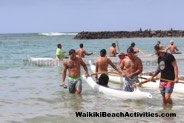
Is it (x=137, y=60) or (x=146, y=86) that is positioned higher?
(x=137, y=60)

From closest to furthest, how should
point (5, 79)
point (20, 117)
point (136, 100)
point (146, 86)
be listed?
point (20, 117) < point (136, 100) < point (146, 86) < point (5, 79)

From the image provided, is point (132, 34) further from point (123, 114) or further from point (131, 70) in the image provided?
point (123, 114)

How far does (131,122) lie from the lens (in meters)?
8.94

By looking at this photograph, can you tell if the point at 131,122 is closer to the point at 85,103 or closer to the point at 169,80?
the point at 169,80

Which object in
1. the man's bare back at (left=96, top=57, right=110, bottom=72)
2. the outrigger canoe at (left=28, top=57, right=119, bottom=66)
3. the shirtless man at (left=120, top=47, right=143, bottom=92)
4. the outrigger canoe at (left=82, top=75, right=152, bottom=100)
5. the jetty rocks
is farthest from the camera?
the jetty rocks

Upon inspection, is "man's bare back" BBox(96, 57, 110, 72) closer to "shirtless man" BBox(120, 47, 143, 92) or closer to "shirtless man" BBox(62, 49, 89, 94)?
"shirtless man" BBox(62, 49, 89, 94)

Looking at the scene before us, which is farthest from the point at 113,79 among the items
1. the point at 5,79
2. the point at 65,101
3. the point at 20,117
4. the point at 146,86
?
the point at 20,117

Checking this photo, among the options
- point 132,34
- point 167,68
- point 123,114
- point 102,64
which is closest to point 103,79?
point 102,64

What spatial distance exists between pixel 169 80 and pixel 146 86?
484cm

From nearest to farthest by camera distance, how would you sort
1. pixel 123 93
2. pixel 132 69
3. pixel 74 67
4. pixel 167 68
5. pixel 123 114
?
pixel 167 68 < pixel 123 114 < pixel 132 69 < pixel 123 93 < pixel 74 67

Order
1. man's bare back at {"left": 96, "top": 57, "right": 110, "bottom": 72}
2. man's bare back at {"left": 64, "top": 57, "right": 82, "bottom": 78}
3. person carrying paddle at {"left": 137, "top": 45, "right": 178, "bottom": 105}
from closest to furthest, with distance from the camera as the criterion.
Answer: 1. person carrying paddle at {"left": 137, "top": 45, "right": 178, "bottom": 105}
2. man's bare back at {"left": 64, "top": 57, "right": 82, "bottom": 78}
3. man's bare back at {"left": 96, "top": 57, "right": 110, "bottom": 72}

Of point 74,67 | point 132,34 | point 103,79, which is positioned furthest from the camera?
point 132,34

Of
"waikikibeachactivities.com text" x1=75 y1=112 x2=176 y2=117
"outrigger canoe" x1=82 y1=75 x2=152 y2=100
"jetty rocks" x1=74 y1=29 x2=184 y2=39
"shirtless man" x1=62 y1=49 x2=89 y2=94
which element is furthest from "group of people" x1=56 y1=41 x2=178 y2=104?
"jetty rocks" x1=74 y1=29 x2=184 y2=39

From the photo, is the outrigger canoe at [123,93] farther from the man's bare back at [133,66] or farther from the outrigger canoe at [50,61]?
the outrigger canoe at [50,61]
